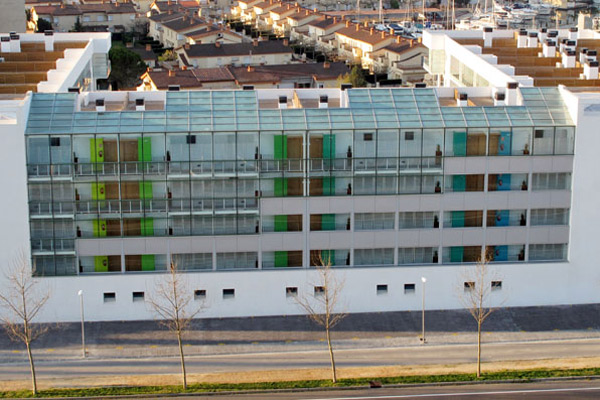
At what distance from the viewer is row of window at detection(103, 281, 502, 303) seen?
4938cm

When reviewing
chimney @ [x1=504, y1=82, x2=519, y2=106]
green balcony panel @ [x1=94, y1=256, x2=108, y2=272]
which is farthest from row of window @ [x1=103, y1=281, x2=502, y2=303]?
chimney @ [x1=504, y1=82, x2=519, y2=106]

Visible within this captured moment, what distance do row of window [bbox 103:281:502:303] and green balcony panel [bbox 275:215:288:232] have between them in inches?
105

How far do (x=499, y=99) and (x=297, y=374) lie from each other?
17.0 meters

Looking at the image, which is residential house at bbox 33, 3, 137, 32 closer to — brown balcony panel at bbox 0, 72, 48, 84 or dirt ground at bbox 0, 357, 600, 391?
brown balcony panel at bbox 0, 72, 48, 84

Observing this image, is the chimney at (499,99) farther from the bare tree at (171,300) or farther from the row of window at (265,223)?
the bare tree at (171,300)

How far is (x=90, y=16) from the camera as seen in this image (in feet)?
508

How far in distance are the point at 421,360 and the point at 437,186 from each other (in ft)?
27.6

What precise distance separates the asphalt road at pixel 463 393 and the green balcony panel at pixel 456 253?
8.52m

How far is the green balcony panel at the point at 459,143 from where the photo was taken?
1953 inches

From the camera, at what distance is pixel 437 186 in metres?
50.0

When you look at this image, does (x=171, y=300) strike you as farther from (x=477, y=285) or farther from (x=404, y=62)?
(x=404, y=62)

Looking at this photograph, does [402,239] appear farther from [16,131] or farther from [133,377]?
[16,131]

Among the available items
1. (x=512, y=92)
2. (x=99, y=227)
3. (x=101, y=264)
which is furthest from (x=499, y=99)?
(x=101, y=264)

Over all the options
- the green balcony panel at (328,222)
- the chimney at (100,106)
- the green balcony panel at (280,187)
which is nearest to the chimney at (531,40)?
the green balcony panel at (328,222)
